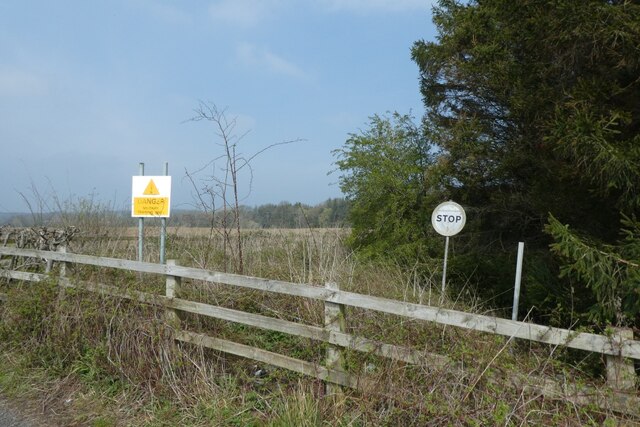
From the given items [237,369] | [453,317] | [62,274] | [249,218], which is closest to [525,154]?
[249,218]

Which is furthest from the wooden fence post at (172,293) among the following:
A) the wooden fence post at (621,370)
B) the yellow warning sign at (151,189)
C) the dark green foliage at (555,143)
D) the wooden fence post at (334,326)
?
the wooden fence post at (621,370)

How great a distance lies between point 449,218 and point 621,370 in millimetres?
5075

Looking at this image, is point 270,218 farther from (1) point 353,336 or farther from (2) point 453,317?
(2) point 453,317

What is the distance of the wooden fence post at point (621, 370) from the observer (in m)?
3.29

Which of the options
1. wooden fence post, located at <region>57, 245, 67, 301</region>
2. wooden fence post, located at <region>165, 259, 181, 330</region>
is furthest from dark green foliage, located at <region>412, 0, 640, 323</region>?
wooden fence post, located at <region>57, 245, 67, 301</region>

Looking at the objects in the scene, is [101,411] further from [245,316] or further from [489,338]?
[489,338]

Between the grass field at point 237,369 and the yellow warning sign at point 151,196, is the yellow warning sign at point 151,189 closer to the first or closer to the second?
the yellow warning sign at point 151,196

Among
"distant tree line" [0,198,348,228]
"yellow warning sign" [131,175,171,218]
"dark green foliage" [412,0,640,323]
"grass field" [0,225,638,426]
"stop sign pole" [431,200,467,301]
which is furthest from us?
"distant tree line" [0,198,348,228]

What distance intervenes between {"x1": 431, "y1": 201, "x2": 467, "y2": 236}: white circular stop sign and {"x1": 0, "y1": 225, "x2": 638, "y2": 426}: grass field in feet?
4.93

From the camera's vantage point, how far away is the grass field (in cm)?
363

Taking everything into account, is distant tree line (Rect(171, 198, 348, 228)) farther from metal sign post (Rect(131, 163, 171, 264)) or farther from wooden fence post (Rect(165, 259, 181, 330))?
wooden fence post (Rect(165, 259, 181, 330))

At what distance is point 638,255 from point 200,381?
4.02 m

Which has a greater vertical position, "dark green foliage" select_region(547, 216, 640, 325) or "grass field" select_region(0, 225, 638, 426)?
"dark green foliage" select_region(547, 216, 640, 325)

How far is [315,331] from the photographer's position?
14.6 feet
